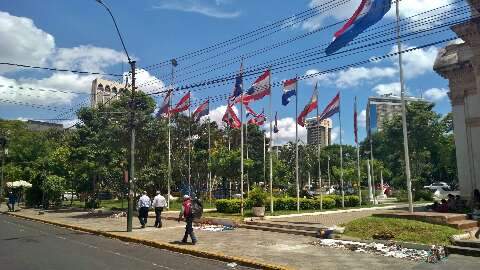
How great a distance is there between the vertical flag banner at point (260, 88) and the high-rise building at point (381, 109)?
20.4 ft

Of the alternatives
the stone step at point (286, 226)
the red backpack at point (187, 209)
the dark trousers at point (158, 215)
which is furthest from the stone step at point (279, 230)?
the red backpack at point (187, 209)

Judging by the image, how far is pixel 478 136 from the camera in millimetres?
21609

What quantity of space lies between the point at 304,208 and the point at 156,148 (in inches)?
442

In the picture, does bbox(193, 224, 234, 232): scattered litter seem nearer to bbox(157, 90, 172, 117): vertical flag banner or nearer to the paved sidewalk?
the paved sidewalk

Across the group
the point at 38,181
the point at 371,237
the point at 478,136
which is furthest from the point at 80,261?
the point at 38,181

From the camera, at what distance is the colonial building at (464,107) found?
21.8m

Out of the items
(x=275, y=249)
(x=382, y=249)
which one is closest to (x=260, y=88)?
(x=275, y=249)

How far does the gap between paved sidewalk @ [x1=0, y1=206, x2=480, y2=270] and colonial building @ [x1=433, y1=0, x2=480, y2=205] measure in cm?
1053

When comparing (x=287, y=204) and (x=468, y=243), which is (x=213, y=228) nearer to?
(x=287, y=204)

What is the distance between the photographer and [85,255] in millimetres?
13344

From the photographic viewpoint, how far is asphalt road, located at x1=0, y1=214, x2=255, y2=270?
37.9 feet

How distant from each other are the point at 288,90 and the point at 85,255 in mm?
15586

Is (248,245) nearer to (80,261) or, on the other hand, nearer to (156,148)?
(80,261)

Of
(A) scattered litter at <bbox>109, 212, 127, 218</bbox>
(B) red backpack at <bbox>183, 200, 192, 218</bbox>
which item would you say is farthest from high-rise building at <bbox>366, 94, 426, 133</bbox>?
(A) scattered litter at <bbox>109, 212, 127, 218</bbox>
